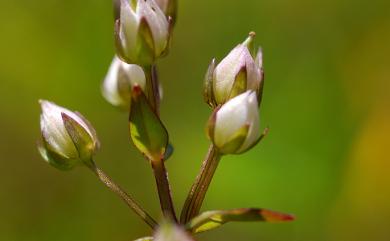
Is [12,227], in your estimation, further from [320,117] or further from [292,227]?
[320,117]

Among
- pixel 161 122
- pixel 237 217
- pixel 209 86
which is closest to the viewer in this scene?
pixel 237 217

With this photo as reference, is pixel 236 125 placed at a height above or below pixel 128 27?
below

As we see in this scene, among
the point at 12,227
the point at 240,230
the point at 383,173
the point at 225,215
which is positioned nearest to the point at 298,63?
the point at 383,173

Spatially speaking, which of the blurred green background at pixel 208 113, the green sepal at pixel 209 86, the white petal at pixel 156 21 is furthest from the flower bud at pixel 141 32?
the blurred green background at pixel 208 113

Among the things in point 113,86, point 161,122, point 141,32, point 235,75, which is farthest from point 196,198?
point 113,86

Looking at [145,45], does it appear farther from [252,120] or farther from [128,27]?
[252,120]

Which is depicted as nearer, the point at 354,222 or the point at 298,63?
the point at 354,222

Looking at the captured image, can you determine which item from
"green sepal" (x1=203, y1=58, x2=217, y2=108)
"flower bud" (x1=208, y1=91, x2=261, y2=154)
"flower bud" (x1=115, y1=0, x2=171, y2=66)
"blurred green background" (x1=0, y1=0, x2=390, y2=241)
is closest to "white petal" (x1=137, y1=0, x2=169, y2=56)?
"flower bud" (x1=115, y1=0, x2=171, y2=66)
